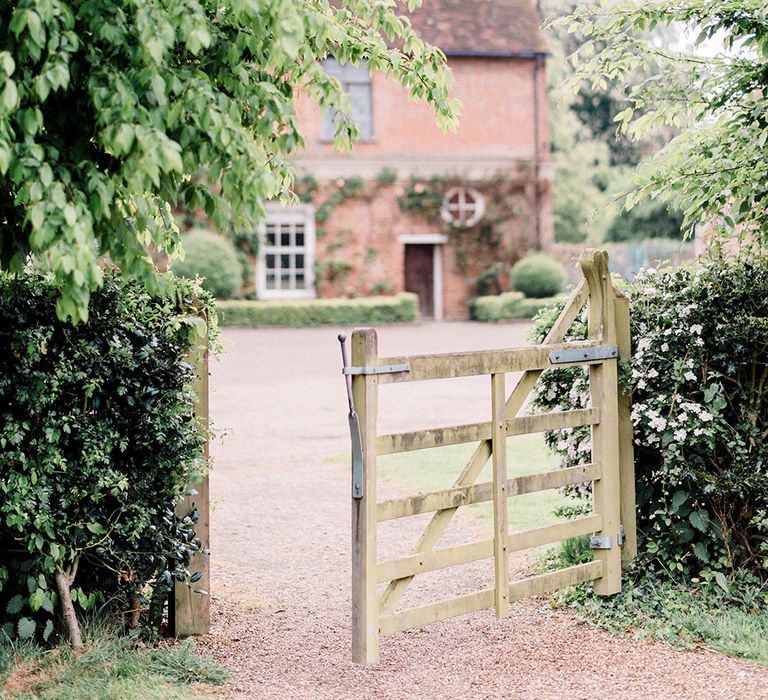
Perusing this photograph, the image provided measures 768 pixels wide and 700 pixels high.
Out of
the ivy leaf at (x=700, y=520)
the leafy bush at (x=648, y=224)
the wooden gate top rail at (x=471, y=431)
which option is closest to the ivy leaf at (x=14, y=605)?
the wooden gate top rail at (x=471, y=431)

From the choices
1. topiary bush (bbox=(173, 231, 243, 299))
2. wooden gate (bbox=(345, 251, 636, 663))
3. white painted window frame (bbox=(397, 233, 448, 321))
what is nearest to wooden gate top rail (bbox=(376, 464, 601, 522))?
wooden gate (bbox=(345, 251, 636, 663))

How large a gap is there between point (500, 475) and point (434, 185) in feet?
80.2

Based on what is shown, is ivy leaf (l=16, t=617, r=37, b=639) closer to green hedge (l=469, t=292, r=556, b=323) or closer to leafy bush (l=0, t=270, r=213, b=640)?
leafy bush (l=0, t=270, r=213, b=640)

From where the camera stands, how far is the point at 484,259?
29.2m

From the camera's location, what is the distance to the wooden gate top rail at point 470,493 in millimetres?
4676

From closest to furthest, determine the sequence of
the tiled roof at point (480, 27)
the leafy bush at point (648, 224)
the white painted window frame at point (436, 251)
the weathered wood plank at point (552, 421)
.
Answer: the weathered wood plank at point (552, 421) → the tiled roof at point (480, 27) → the white painted window frame at point (436, 251) → the leafy bush at point (648, 224)

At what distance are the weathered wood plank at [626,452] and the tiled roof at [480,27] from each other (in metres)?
Result: 23.6

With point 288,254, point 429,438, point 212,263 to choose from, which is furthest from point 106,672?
point 288,254

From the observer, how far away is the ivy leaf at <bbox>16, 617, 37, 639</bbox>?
4.69 m

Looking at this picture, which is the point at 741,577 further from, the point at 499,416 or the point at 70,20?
the point at 70,20

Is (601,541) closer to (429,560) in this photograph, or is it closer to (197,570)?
(429,560)

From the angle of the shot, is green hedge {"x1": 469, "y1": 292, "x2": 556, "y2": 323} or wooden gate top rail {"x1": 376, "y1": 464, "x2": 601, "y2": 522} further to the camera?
green hedge {"x1": 469, "y1": 292, "x2": 556, "y2": 323}

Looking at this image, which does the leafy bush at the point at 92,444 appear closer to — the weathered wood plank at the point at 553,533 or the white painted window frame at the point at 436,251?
the weathered wood plank at the point at 553,533

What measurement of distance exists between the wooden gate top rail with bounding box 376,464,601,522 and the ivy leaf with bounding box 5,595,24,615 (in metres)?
1.79
